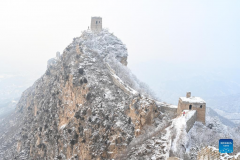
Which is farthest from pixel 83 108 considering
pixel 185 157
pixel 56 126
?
pixel 185 157

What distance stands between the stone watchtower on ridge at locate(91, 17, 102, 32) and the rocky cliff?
2.06 meters

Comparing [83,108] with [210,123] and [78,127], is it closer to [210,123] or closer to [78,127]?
[78,127]

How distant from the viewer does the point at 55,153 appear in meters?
34.5

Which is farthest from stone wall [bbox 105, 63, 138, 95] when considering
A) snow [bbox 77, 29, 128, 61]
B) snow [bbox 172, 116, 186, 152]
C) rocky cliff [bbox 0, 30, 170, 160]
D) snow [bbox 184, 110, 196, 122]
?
snow [bbox 77, 29, 128, 61]

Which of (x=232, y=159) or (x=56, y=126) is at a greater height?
(x=232, y=159)

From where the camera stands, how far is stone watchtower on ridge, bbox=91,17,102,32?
5200cm

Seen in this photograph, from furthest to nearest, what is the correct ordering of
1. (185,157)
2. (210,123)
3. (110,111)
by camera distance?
1. (110,111)
2. (210,123)
3. (185,157)

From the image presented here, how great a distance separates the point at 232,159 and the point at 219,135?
48.1 feet

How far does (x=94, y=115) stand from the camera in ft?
97.1

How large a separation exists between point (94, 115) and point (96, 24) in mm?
29286

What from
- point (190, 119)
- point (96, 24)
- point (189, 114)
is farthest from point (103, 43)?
point (190, 119)

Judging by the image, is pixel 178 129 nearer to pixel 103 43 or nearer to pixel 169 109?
pixel 169 109

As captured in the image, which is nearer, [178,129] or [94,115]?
[178,129]

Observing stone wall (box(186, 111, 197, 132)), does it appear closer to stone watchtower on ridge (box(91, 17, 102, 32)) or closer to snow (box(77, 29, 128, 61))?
snow (box(77, 29, 128, 61))
